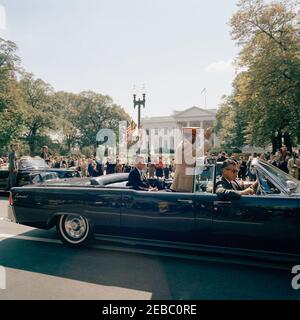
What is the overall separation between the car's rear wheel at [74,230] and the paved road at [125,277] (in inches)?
5.5

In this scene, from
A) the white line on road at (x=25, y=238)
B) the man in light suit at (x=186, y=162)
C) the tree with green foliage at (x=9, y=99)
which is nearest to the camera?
the man in light suit at (x=186, y=162)

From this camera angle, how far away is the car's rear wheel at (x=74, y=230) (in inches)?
194

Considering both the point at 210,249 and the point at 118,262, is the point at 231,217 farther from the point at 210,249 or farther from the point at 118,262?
the point at 118,262

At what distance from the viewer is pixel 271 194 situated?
4.01 m

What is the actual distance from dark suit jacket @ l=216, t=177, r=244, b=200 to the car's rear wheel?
2.08 m

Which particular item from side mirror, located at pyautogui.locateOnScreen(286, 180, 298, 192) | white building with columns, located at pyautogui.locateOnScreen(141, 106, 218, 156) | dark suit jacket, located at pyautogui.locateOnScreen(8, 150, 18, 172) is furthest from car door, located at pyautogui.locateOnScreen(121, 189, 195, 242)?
white building with columns, located at pyautogui.locateOnScreen(141, 106, 218, 156)

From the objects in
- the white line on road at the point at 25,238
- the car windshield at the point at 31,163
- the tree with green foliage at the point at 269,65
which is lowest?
the white line on road at the point at 25,238

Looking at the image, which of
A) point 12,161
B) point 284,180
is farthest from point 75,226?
point 12,161

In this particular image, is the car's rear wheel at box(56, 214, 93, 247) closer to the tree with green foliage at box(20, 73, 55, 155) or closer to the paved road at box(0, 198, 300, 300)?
the paved road at box(0, 198, 300, 300)

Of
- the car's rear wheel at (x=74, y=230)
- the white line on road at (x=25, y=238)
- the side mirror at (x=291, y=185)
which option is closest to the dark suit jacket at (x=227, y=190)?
the side mirror at (x=291, y=185)

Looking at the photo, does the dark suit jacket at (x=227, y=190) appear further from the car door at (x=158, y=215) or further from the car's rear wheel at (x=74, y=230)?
the car's rear wheel at (x=74, y=230)

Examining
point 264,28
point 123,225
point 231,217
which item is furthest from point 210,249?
point 264,28

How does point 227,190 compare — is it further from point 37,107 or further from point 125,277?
point 37,107

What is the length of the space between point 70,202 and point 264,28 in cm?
2449
